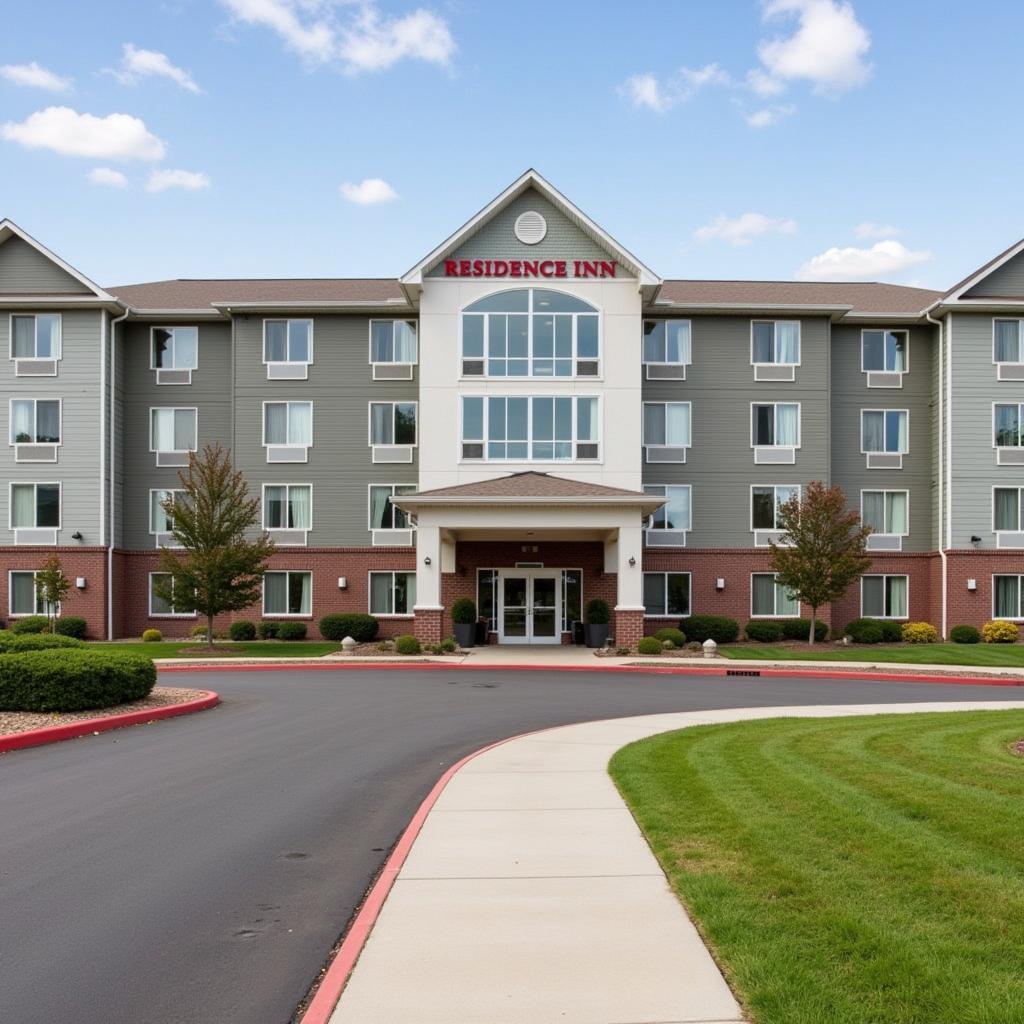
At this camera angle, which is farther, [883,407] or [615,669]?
[883,407]

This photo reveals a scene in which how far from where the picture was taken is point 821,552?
31359 millimetres

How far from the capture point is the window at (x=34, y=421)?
35.2 meters

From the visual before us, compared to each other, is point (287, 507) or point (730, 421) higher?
point (730, 421)

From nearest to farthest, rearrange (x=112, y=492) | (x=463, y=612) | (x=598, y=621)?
1. (x=463, y=612)
2. (x=598, y=621)
3. (x=112, y=492)

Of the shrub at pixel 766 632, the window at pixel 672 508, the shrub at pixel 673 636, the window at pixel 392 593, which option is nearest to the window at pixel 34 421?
the window at pixel 392 593

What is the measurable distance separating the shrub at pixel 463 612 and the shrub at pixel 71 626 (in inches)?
482

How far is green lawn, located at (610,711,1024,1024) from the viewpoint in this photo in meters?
4.64

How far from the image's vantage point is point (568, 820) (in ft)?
28.6

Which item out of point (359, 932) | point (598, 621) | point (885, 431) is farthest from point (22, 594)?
point (359, 932)

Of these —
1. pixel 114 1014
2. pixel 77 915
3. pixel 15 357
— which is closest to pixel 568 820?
pixel 77 915

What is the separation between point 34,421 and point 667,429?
2141 cm

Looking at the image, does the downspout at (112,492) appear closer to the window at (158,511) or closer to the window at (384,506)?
the window at (158,511)

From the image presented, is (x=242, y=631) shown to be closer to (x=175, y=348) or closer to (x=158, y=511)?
(x=158, y=511)

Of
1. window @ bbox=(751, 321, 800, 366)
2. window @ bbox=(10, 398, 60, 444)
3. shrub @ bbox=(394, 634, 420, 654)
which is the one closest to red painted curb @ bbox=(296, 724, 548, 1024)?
shrub @ bbox=(394, 634, 420, 654)
